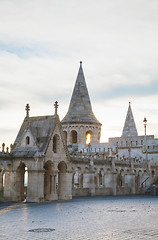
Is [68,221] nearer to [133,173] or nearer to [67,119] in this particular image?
[133,173]

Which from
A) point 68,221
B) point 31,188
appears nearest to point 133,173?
point 31,188

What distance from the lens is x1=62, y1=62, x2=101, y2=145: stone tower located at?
70000mm

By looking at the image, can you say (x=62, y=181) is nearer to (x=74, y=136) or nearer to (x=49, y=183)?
(x=49, y=183)

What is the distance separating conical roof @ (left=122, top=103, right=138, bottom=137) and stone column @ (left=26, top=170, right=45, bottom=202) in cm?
4448

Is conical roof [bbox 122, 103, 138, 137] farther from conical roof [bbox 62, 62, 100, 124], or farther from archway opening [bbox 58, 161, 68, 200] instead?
archway opening [bbox 58, 161, 68, 200]

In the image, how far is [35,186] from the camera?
30484 millimetres

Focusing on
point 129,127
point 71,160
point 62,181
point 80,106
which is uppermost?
point 80,106

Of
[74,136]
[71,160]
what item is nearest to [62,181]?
[71,160]

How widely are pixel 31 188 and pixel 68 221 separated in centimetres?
1336

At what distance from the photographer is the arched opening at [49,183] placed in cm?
3216

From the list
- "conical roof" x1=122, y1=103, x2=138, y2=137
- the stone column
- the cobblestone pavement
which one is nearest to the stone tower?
"conical roof" x1=122, y1=103, x2=138, y2=137

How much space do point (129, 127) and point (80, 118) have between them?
35.1 ft

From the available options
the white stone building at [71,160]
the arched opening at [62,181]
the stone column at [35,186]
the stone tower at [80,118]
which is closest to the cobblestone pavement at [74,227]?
the stone column at [35,186]

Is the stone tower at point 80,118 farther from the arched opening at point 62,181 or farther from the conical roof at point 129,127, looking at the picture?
the arched opening at point 62,181
